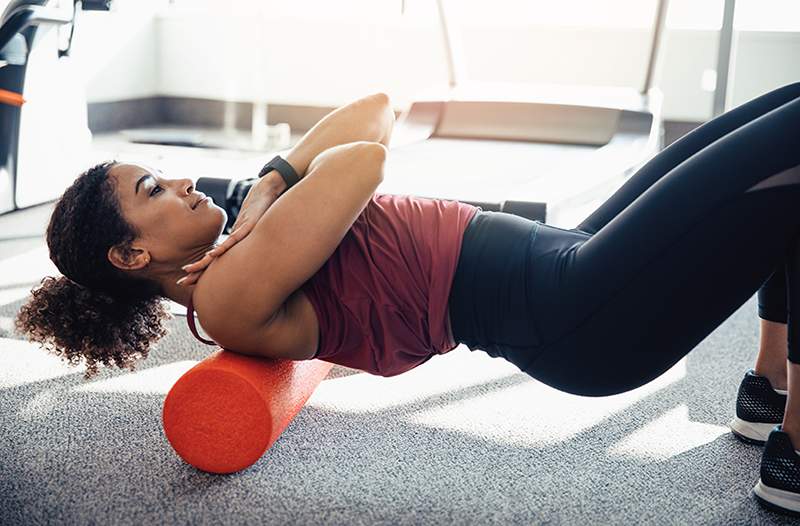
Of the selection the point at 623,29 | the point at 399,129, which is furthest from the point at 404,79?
the point at 399,129

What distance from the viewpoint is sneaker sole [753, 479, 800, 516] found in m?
1.39

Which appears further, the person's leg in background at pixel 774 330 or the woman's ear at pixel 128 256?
the person's leg in background at pixel 774 330

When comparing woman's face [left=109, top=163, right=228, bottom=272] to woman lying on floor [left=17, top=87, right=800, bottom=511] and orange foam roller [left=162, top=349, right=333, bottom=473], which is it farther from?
orange foam roller [left=162, top=349, right=333, bottom=473]

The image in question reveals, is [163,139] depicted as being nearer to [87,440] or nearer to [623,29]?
[623,29]

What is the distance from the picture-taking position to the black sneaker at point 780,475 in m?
1.39

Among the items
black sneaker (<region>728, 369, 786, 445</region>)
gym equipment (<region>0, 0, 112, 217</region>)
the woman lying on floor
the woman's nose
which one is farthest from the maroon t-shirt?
gym equipment (<region>0, 0, 112, 217</region>)

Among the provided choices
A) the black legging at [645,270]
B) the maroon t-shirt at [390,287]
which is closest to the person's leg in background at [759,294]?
the black legging at [645,270]

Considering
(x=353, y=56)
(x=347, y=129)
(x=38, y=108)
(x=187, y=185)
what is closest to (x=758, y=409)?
(x=347, y=129)

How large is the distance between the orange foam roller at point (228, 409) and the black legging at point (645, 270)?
14.9 inches

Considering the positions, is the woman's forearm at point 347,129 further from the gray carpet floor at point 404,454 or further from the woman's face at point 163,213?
the gray carpet floor at point 404,454

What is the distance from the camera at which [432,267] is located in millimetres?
1291

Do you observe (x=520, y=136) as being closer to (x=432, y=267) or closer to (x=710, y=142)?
(x=710, y=142)

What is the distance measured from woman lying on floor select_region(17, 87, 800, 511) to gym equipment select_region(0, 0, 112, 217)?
2.01 metres

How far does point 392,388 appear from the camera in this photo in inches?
79.1
